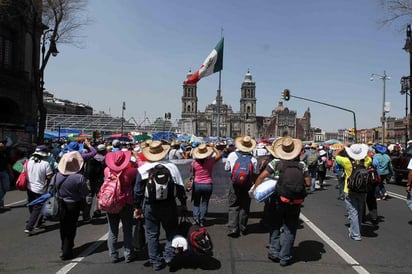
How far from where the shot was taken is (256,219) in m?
9.25

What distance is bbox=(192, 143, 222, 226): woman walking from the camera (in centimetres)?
804

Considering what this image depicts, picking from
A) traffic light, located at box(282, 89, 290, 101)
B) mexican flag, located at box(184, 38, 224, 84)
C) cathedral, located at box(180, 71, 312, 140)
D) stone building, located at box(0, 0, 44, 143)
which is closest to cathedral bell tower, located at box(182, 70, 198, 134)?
cathedral, located at box(180, 71, 312, 140)

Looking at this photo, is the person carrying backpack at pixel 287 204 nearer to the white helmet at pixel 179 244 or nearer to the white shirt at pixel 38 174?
the white helmet at pixel 179 244

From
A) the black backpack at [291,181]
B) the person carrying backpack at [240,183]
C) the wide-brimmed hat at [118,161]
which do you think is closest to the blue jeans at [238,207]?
the person carrying backpack at [240,183]

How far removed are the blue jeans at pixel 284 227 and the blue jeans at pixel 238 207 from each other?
1545mm

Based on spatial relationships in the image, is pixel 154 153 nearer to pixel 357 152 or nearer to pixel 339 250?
pixel 339 250

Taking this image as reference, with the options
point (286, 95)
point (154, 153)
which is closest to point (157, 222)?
point (154, 153)

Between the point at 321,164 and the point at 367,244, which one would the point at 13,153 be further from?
the point at 367,244

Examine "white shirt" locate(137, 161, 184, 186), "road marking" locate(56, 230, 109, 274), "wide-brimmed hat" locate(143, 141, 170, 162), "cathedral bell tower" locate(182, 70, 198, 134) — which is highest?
"cathedral bell tower" locate(182, 70, 198, 134)

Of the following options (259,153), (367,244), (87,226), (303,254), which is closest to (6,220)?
(87,226)

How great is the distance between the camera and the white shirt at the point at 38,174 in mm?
7980

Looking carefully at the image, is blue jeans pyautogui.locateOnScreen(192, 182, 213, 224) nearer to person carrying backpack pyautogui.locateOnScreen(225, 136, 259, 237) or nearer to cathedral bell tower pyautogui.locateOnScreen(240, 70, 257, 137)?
person carrying backpack pyautogui.locateOnScreen(225, 136, 259, 237)

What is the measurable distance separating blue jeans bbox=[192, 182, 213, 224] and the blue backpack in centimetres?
77

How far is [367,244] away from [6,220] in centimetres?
780
